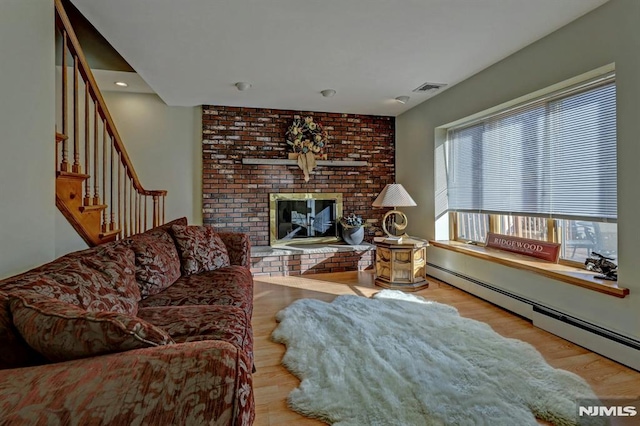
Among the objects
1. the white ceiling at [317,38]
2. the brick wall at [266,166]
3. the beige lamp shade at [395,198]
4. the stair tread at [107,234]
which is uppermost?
the white ceiling at [317,38]

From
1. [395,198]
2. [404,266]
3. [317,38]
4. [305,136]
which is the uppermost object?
[317,38]

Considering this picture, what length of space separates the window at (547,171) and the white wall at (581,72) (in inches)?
7.9

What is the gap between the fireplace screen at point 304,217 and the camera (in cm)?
481

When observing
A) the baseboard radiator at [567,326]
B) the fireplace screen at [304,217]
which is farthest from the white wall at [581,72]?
the fireplace screen at [304,217]

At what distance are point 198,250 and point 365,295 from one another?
1.82m

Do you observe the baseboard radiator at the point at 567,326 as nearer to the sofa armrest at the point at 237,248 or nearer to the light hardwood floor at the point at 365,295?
the light hardwood floor at the point at 365,295

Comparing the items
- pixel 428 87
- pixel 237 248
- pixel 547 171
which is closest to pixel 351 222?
pixel 428 87

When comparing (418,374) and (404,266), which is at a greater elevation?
(404,266)

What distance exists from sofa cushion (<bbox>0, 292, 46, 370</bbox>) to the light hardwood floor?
1038 millimetres

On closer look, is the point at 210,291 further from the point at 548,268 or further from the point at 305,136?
the point at 305,136

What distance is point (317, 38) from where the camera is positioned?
260cm

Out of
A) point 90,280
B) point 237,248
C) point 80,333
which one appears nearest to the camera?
point 80,333

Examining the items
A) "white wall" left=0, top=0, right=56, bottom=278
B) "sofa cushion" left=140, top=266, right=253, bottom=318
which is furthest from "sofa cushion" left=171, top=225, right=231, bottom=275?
"white wall" left=0, top=0, right=56, bottom=278

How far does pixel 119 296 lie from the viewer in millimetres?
1504
